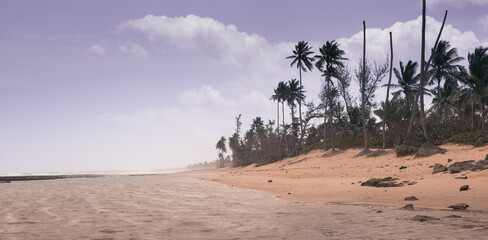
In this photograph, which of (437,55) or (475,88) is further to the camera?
(437,55)

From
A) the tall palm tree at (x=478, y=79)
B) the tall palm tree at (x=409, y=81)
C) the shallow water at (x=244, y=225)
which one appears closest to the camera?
the shallow water at (x=244, y=225)

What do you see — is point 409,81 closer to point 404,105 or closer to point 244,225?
point 404,105

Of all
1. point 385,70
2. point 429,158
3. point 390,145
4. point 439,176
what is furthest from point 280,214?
point 385,70

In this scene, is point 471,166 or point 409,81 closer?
point 471,166

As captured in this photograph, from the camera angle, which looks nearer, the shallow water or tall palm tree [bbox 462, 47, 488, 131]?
the shallow water

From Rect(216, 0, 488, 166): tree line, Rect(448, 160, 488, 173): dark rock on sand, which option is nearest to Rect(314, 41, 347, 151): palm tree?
Rect(216, 0, 488, 166): tree line

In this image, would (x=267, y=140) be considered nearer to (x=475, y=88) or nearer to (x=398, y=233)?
(x=475, y=88)

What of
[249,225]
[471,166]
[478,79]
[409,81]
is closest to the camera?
[249,225]

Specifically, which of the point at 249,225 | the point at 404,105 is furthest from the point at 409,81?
the point at 249,225

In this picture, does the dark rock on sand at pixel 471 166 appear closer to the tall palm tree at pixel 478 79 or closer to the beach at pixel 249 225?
the beach at pixel 249 225

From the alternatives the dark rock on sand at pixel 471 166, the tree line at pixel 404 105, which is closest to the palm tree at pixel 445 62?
the tree line at pixel 404 105

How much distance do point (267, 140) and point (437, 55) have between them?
156 feet

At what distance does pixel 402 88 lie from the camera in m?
47.1

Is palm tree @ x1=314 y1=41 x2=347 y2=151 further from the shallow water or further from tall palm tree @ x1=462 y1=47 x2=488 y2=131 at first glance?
the shallow water
